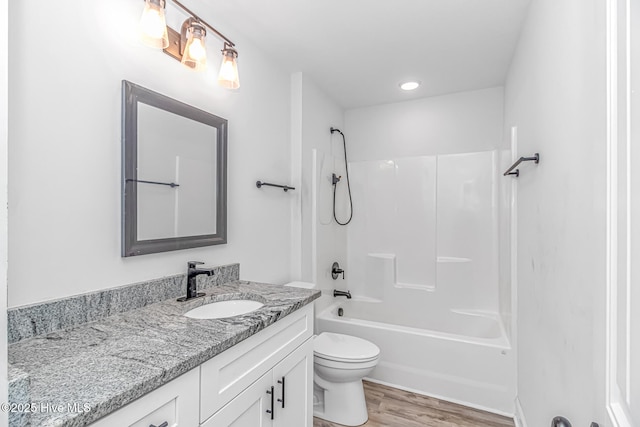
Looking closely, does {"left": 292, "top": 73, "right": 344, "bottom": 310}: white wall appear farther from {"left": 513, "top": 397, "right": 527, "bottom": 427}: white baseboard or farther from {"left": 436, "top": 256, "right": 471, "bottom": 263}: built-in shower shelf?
{"left": 513, "top": 397, "right": 527, "bottom": 427}: white baseboard

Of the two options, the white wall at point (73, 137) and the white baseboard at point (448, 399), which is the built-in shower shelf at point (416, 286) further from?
the white wall at point (73, 137)

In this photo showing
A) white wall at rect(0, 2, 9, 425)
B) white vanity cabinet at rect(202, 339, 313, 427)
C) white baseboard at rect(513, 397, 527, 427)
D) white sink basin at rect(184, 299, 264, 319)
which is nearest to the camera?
white wall at rect(0, 2, 9, 425)

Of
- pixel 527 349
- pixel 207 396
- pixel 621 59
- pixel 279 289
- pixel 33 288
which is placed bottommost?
pixel 527 349

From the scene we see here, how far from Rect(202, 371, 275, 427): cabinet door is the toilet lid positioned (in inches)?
30.0

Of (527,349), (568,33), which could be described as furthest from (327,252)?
(568,33)

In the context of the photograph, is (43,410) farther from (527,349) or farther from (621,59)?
(527,349)

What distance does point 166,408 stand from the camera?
79cm

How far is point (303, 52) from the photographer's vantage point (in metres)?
2.11

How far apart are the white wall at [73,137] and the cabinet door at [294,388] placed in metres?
0.67

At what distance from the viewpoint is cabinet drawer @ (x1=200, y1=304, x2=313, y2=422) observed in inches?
36.2

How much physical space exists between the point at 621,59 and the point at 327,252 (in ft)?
7.70

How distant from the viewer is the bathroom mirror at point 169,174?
1.24 meters

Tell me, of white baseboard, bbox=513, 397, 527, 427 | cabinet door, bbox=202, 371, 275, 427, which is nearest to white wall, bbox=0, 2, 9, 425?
cabinet door, bbox=202, 371, 275, 427

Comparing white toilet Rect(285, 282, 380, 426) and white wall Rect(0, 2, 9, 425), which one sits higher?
white wall Rect(0, 2, 9, 425)
